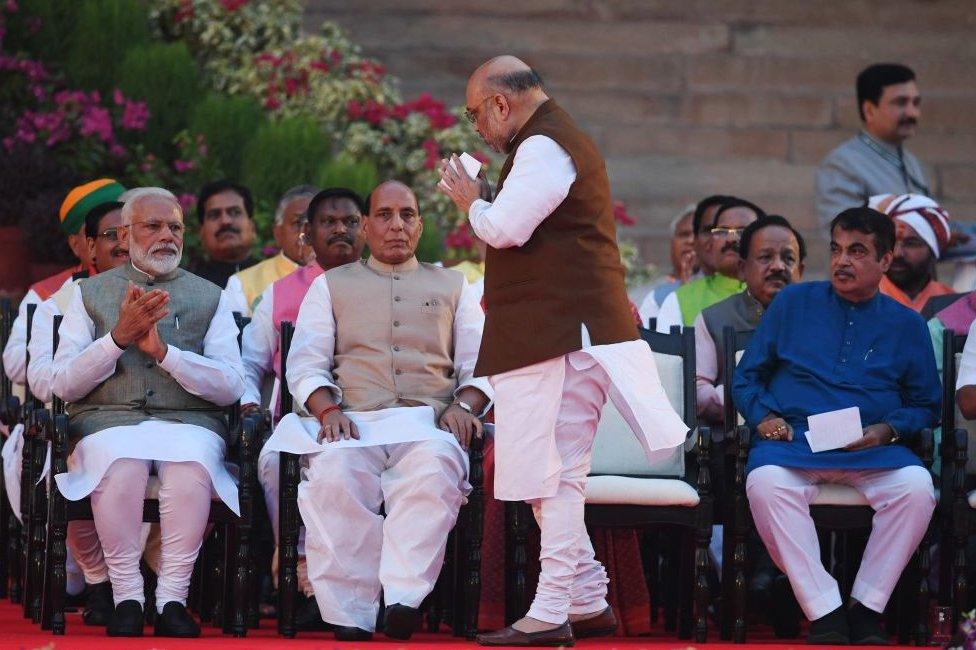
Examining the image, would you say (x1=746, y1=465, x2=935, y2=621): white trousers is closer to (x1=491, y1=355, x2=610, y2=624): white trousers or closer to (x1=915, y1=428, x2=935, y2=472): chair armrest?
(x1=915, y1=428, x2=935, y2=472): chair armrest

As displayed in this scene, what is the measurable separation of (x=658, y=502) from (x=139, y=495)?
185cm

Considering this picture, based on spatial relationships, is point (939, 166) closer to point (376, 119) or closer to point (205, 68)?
point (376, 119)

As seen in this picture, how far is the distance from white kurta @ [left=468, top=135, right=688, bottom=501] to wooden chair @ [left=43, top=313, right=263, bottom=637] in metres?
1.02

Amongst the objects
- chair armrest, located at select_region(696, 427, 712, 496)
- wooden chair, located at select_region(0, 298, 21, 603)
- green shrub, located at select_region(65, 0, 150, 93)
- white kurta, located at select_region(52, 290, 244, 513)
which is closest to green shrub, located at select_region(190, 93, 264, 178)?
green shrub, located at select_region(65, 0, 150, 93)

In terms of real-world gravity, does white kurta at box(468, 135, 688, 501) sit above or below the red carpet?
above

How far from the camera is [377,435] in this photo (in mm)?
6758

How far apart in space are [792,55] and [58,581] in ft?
25.4

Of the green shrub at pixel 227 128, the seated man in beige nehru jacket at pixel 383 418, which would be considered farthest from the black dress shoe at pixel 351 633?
the green shrub at pixel 227 128

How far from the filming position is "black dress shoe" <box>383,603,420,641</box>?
6336 mm

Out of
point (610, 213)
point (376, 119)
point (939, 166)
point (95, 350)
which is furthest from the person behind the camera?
point (939, 166)

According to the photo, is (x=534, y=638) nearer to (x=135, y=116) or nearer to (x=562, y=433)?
(x=562, y=433)

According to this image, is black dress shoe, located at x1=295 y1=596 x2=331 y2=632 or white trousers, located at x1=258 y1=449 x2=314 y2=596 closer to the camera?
black dress shoe, located at x1=295 y1=596 x2=331 y2=632

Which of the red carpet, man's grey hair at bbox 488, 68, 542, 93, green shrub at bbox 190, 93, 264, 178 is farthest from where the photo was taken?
green shrub at bbox 190, 93, 264, 178

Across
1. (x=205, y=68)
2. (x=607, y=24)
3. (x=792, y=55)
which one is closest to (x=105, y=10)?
(x=205, y=68)
